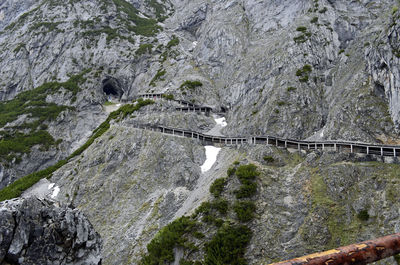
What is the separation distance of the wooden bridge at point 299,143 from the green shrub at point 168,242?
14442 mm

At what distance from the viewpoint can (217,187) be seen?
27.3m

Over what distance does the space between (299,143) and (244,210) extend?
11870 mm

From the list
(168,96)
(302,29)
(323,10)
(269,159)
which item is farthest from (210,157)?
(323,10)

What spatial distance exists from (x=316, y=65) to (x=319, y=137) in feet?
65.4

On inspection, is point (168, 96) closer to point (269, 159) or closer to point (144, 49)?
point (269, 159)

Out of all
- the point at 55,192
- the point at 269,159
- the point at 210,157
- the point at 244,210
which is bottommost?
the point at 55,192

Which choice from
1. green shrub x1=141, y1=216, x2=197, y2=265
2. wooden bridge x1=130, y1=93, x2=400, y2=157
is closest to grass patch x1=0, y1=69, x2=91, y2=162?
wooden bridge x1=130, y1=93, x2=400, y2=157

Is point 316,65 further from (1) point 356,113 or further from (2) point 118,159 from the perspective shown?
(2) point 118,159

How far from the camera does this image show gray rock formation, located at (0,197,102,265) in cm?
1387

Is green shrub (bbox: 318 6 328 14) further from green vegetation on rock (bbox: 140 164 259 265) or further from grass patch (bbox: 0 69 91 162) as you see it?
grass patch (bbox: 0 69 91 162)

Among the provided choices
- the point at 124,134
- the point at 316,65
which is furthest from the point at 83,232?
the point at 316,65

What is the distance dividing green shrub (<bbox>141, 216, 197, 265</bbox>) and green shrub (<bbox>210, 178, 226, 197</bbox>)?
3754 mm

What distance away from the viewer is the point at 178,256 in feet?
74.2

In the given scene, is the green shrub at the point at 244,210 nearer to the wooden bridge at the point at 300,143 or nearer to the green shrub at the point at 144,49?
the wooden bridge at the point at 300,143
